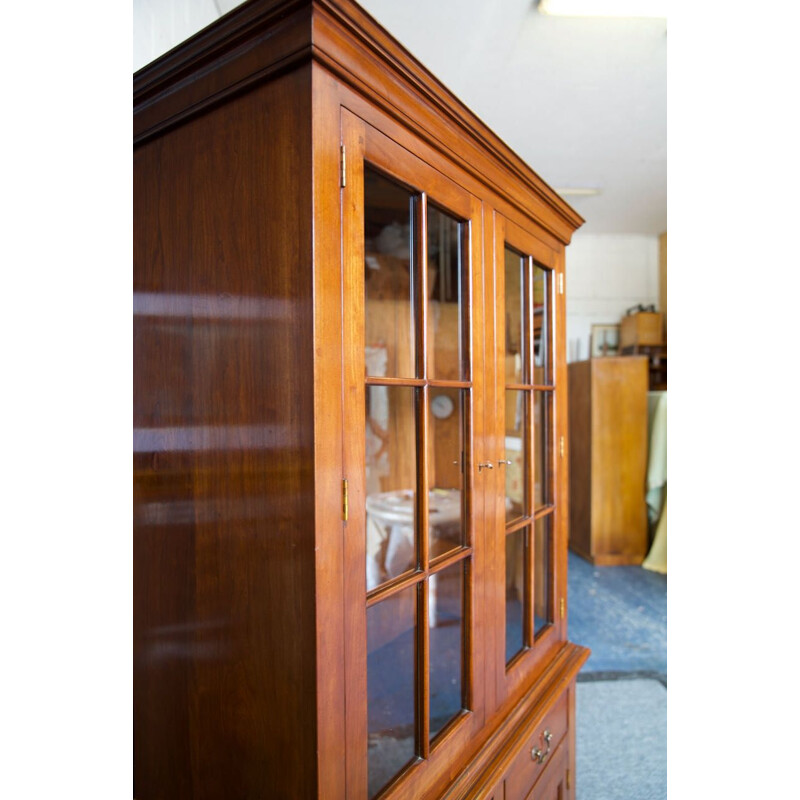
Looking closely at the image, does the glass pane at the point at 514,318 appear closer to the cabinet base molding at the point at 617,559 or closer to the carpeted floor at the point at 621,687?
the carpeted floor at the point at 621,687

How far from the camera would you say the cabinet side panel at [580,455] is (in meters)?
4.21

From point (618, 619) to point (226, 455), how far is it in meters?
3.03

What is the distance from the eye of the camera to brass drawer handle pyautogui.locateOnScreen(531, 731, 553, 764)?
3.94 ft

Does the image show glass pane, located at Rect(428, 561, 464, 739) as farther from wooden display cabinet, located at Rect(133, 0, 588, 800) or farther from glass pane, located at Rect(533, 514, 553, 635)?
glass pane, located at Rect(533, 514, 553, 635)

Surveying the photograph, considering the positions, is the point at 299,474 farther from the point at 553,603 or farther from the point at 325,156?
the point at 553,603

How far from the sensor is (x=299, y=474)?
2.26ft

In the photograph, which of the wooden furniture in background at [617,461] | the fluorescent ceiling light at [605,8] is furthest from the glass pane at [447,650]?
the wooden furniture in background at [617,461]

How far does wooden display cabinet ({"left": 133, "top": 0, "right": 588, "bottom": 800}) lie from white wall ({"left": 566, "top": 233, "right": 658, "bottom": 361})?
14.9 feet

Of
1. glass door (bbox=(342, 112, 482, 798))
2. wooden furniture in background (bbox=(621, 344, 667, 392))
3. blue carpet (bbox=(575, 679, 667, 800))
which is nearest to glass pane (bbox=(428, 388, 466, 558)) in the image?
glass door (bbox=(342, 112, 482, 798))

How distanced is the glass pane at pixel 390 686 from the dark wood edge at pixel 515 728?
0.37ft

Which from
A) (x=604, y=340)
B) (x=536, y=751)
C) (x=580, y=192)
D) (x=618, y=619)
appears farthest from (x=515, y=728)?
(x=604, y=340)
